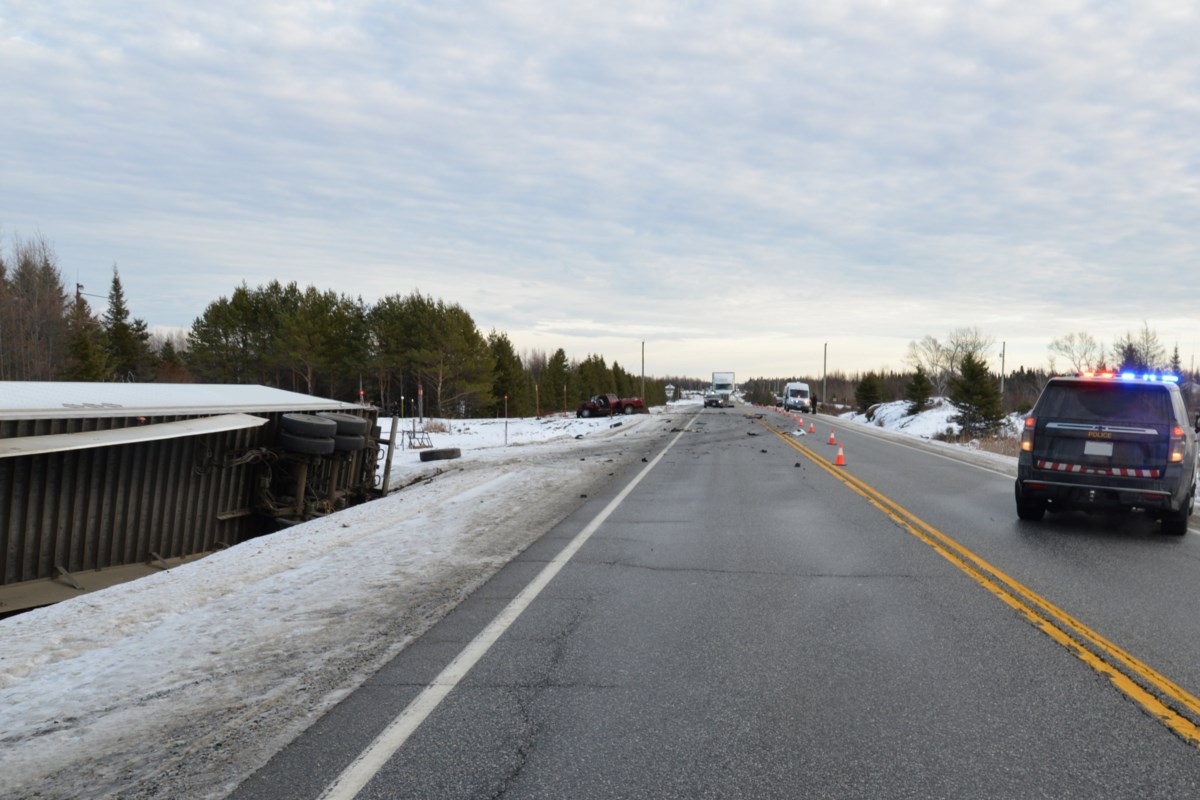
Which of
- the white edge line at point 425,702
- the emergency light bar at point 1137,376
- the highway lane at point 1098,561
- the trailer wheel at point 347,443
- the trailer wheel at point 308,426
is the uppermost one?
the emergency light bar at point 1137,376

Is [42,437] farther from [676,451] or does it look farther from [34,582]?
[676,451]

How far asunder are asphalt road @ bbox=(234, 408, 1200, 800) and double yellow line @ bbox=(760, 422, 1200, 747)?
2cm

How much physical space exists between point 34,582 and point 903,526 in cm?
1000

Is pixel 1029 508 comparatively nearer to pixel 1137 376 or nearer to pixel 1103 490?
pixel 1103 490

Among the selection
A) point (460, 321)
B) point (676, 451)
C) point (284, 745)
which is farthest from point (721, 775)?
point (460, 321)

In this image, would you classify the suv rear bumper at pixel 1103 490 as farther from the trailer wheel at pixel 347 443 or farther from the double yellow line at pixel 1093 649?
the trailer wheel at pixel 347 443

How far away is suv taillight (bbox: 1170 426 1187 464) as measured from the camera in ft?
30.8

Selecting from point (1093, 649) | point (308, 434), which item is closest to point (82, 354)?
point (308, 434)

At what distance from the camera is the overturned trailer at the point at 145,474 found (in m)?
8.34

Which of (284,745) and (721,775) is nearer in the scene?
(721,775)

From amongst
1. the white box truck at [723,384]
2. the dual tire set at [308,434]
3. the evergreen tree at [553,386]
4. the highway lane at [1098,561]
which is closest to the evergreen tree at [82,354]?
the evergreen tree at [553,386]

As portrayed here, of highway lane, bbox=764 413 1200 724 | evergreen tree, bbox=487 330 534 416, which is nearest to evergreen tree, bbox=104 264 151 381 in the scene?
evergreen tree, bbox=487 330 534 416

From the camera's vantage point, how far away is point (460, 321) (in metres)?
63.3

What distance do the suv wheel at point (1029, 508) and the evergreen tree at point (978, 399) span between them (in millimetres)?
36667
